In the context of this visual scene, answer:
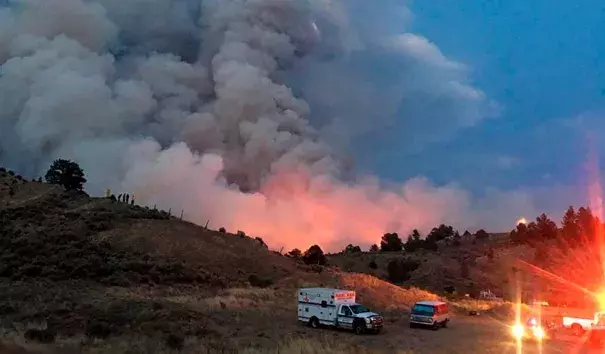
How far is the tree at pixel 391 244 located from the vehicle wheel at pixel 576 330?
113m

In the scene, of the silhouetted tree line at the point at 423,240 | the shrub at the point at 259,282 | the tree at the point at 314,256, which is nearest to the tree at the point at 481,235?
the silhouetted tree line at the point at 423,240

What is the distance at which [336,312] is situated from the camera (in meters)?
39.0

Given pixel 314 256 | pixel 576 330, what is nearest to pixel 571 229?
pixel 314 256

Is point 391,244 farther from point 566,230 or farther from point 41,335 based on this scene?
point 41,335

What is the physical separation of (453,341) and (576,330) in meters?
9.82

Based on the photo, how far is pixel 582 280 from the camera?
9656 centimetres

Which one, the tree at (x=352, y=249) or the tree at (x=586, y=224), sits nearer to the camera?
the tree at (x=586, y=224)

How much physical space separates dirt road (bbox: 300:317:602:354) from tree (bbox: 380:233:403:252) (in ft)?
360

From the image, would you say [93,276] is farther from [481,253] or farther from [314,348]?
[481,253]

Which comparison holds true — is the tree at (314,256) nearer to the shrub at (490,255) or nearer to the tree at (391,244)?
the shrub at (490,255)

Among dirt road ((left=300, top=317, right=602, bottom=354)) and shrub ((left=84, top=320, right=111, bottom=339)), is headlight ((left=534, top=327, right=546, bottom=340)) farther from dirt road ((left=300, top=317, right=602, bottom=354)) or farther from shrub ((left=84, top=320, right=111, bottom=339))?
shrub ((left=84, top=320, right=111, bottom=339))

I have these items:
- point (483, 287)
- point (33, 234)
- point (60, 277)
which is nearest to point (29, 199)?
point (33, 234)

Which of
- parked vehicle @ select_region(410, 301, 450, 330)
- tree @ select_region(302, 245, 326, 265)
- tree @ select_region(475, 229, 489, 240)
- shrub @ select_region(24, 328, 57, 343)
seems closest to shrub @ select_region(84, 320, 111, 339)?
shrub @ select_region(24, 328, 57, 343)

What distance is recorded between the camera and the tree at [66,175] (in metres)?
107
